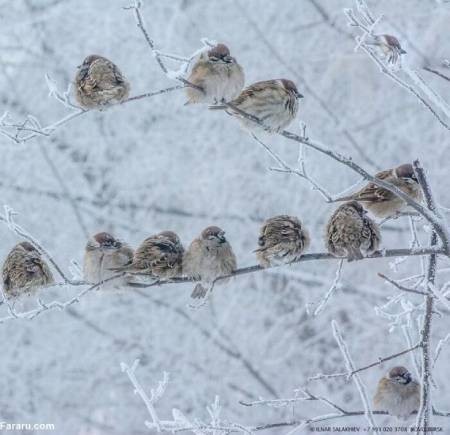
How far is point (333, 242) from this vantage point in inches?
152

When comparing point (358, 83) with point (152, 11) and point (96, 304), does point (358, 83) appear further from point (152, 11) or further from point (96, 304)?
point (96, 304)

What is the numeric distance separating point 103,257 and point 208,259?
0.64 m

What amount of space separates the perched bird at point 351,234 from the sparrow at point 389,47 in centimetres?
78

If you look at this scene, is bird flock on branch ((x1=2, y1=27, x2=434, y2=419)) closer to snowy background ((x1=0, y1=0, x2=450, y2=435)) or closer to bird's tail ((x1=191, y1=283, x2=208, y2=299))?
bird's tail ((x1=191, y1=283, x2=208, y2=299))

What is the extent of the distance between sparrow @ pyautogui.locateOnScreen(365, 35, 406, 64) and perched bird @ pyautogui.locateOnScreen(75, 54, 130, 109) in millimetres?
1348

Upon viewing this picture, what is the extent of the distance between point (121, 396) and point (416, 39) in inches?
195

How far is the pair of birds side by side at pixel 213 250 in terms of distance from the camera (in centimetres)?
386

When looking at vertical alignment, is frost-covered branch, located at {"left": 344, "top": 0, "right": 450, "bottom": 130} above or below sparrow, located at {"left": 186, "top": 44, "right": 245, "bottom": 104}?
below

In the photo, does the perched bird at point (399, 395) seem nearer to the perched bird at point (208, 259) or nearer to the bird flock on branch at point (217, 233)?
the bird flock on branch at point (217, 233)

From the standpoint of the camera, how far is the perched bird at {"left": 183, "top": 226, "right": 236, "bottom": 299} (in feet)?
13.7

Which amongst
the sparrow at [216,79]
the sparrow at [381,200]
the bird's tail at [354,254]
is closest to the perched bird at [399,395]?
the sparrow at [381,200]

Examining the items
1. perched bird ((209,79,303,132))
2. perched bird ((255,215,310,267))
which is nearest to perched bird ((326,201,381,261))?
perched bird ((255,215,310,267))

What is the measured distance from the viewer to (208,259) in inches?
165

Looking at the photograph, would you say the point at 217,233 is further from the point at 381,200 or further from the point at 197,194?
the point at 197,194
